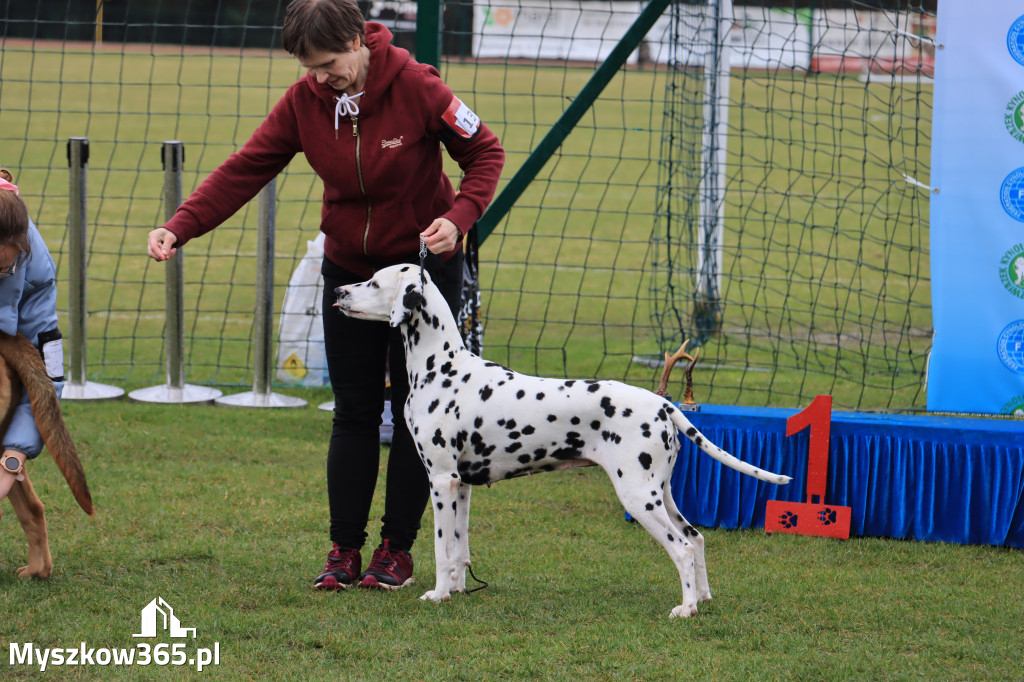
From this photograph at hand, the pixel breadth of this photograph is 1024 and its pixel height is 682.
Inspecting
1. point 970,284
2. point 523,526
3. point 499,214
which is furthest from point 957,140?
point 523,526

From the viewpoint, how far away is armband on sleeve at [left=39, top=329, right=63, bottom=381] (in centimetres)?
400

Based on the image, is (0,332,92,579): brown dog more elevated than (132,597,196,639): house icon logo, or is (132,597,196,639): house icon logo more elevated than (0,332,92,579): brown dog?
(0,332,92,579): brown dog

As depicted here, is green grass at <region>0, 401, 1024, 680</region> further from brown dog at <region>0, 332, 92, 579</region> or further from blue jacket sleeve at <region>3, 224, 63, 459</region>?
blue jacket sleeve at <region>3, 224, 63, 459</region>

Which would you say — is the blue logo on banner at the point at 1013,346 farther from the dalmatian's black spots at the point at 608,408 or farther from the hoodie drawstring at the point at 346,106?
the hoodie drawstring at the point at 346,106

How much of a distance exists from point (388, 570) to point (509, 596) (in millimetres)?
438

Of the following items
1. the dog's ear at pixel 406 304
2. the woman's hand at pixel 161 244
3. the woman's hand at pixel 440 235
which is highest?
the woman's hand at pixel 440 235

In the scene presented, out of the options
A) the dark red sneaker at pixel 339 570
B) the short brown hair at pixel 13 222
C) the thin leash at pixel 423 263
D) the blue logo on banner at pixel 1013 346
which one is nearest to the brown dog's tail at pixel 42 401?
the short brown hair at pixel 13 222

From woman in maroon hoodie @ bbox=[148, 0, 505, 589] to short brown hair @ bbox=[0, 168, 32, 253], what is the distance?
1.41 feet

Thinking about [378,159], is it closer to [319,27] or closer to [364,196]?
[364,196]

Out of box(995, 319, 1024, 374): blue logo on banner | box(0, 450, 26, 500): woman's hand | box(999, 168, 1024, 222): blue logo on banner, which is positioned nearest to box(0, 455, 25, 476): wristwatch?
box(0, 450, 26, 500): woman's hand

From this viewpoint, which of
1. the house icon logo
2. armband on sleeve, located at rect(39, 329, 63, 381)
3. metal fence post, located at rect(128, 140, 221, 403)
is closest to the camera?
the house icon logo

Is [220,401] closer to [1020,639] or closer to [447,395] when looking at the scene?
[447,395]

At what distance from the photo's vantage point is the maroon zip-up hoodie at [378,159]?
3.71 meters

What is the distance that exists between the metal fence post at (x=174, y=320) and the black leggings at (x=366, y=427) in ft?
9.19
